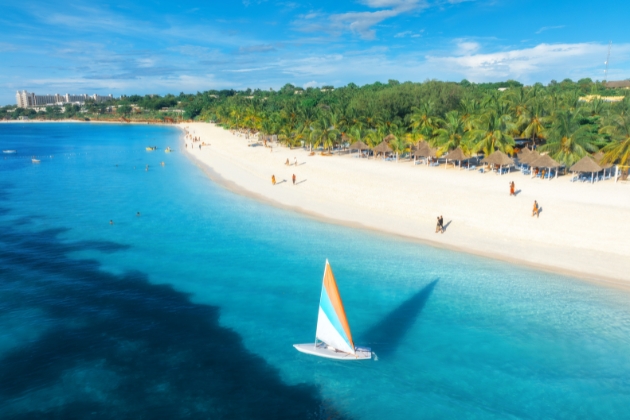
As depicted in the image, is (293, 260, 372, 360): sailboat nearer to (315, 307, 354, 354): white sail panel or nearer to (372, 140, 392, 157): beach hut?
(315, 307, 354, 354): white sail panel

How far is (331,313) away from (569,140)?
29973mm

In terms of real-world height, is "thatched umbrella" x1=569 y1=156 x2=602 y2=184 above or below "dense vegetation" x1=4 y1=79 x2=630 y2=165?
below

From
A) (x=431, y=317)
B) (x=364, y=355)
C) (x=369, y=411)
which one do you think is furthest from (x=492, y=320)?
(x=369, y=411)

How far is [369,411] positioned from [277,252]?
41.3ft

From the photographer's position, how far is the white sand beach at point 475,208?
68.7 ft

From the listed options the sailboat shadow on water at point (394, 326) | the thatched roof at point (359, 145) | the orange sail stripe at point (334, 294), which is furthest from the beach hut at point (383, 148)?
the orange sail stripe at point (334, 294)

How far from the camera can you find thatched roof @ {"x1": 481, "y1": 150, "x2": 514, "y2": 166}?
3625 centimetres

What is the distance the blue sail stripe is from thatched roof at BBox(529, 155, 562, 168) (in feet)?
92.1

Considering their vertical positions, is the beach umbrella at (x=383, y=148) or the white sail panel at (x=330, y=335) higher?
the beach umbrella at (x=383, y=148)

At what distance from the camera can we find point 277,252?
23500mm

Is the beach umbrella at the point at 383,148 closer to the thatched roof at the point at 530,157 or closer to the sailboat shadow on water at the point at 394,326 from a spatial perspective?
the thatched roof at the point at 530,157

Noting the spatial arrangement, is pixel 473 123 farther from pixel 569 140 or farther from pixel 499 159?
pixel 569 140

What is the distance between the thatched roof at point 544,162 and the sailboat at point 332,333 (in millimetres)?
26994

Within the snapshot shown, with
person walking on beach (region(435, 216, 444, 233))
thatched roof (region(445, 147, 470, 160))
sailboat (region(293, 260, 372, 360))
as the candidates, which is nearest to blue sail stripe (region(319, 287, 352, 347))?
sailboat (region(293, 260, 372, 360))
